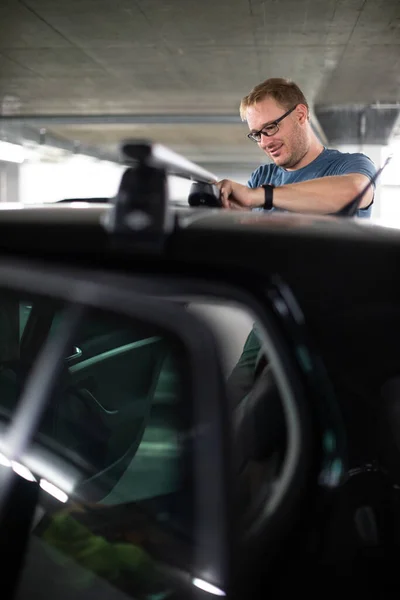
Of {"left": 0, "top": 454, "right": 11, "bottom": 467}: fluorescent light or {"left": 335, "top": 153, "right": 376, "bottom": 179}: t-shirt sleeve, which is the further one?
{"left": 335, "top": 153, "right": 376, "bottom": 179}: t-shirt sleeve

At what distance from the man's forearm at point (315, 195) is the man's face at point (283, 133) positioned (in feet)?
2.33

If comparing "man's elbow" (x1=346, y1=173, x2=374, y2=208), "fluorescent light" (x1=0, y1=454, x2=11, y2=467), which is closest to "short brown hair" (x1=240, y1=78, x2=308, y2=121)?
"man's elbow" (x1=346, y1=173, x2=374, y2=208)

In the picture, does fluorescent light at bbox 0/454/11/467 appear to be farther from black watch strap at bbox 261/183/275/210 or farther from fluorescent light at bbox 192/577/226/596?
black watch strap at bbox 261/183/275/210

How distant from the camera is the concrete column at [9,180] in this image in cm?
2725

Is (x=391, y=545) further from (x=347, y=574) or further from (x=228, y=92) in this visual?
(x=228, y=92)

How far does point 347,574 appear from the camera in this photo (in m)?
0.89

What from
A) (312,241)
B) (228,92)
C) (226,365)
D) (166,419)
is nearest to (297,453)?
(226,365)

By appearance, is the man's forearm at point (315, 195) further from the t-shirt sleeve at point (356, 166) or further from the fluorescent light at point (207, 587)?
the fluorescent light at point (207, 587)

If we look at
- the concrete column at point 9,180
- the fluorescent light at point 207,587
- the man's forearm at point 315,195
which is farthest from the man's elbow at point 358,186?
the concrete column at point 9,180

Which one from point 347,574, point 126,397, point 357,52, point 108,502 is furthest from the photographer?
point 357,52

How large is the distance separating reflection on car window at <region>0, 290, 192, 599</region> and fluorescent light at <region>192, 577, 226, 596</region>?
0.04 m

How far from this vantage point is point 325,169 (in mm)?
2645

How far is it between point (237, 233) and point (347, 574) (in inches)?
20.6

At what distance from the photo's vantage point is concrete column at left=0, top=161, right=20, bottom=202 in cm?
2725
